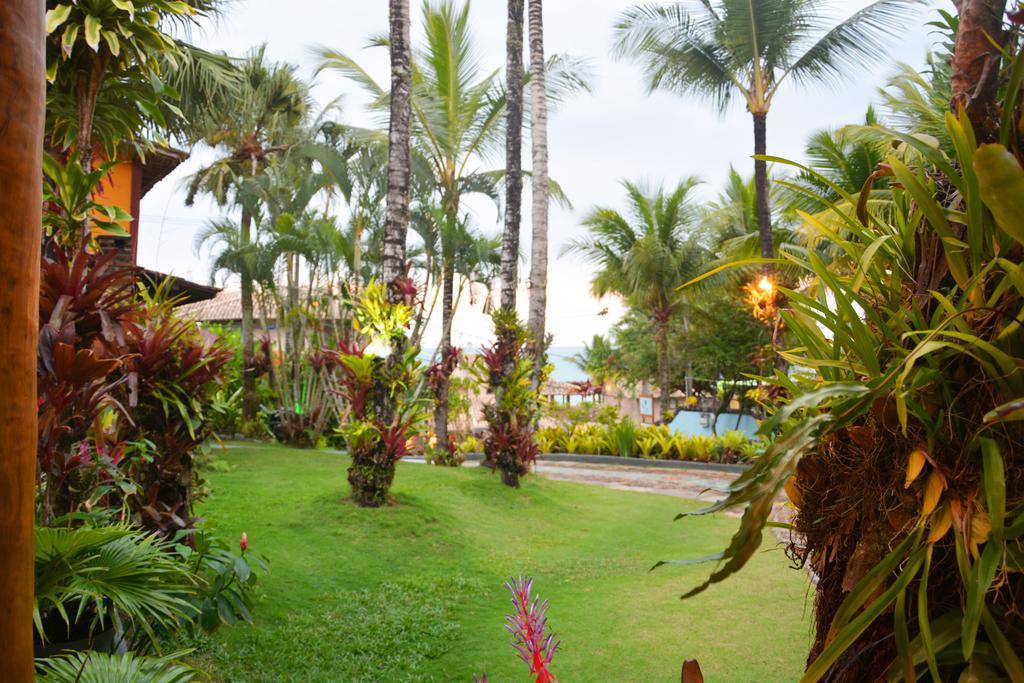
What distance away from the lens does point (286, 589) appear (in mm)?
4785

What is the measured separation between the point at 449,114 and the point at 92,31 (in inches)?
419

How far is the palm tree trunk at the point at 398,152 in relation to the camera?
7723 millimetres

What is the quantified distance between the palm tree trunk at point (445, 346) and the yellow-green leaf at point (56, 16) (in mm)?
8043

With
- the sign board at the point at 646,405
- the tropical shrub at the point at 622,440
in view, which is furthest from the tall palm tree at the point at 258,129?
the sign board at the point at 646,405

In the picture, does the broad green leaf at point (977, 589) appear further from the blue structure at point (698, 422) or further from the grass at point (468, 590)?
the blue structure at point (698, 422)

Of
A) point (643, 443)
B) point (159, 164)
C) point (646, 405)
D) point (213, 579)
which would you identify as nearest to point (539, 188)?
point (159, 164)

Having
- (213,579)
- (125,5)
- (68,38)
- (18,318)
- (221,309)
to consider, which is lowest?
(213,579)

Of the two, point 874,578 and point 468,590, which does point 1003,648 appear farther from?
point 468,590

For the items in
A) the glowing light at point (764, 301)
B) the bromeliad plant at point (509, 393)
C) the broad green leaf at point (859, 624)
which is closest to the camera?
the broad green leaf at point (859, 624)

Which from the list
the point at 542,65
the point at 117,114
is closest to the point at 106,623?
the point at 117,114

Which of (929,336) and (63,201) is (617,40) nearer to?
(63,201)

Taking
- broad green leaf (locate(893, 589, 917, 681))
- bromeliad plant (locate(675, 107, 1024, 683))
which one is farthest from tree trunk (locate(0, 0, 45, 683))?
broad green leaf (locate(893, 589, 917, 681))

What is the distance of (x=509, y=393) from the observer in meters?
9.65

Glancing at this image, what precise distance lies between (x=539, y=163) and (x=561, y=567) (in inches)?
281
